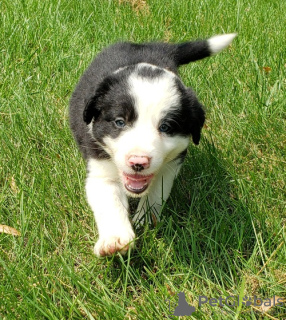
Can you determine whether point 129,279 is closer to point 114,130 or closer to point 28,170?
point 114,130

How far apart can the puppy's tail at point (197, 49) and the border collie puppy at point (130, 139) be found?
0.46 meters

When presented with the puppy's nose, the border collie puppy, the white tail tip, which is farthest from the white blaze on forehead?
the white tail tip

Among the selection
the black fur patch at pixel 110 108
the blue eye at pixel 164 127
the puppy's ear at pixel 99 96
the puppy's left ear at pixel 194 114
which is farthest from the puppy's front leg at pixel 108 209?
the puppy's left ear at pixel 194 114

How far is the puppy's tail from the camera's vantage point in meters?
3.50

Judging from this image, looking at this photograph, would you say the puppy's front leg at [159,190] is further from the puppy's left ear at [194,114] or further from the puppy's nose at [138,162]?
the puppy's nose at [138,162]

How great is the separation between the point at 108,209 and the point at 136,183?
208mm

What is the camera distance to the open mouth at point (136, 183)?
254 centimetres

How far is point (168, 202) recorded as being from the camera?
3.04 meters

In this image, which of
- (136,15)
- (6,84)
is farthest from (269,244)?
(136,15)

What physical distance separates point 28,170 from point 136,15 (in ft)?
9.01

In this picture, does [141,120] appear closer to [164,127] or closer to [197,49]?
[164,127]

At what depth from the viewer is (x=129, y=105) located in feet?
8.08

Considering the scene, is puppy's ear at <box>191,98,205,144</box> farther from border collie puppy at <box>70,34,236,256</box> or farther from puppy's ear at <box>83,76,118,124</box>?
puppy's ear at <box>83,76,118,124</box>

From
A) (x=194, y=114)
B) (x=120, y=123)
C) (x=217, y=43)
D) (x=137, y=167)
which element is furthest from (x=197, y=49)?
(x=137, y=167)
